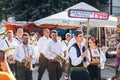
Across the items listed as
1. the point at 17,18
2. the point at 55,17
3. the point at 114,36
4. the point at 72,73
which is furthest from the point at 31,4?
the point at 72,73

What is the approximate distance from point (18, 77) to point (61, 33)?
1736 centimetres

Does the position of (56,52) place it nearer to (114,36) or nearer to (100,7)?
(114,36)

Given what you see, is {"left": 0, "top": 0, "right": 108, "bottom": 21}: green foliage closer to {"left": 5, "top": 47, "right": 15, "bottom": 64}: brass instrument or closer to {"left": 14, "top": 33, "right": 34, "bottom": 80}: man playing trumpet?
{"left": 5, "top": 47, "right": 15, "bottom": 64}: brass instrument

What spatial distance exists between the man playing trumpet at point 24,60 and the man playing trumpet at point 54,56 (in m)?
1.07

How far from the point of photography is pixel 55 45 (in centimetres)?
1102

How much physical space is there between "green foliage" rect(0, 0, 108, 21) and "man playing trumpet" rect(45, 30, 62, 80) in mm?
18287

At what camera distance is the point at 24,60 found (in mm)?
9984

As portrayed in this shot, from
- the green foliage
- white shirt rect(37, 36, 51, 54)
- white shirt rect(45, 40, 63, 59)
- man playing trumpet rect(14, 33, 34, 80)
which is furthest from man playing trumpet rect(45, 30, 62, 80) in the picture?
the green foliage

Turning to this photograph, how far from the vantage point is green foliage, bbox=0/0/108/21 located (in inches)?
1170

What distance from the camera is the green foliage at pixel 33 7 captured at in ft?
97.5

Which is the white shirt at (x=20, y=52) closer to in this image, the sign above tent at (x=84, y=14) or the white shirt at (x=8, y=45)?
the white shirt at (x=8, y=45)

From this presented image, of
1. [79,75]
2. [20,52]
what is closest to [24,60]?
[20,52]

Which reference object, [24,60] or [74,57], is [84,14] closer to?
[74,57]

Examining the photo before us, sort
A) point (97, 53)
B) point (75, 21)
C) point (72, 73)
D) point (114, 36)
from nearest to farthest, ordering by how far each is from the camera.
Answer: point (72, 73) → point (97, 53) → point (75, 21) → point (114, 36)
